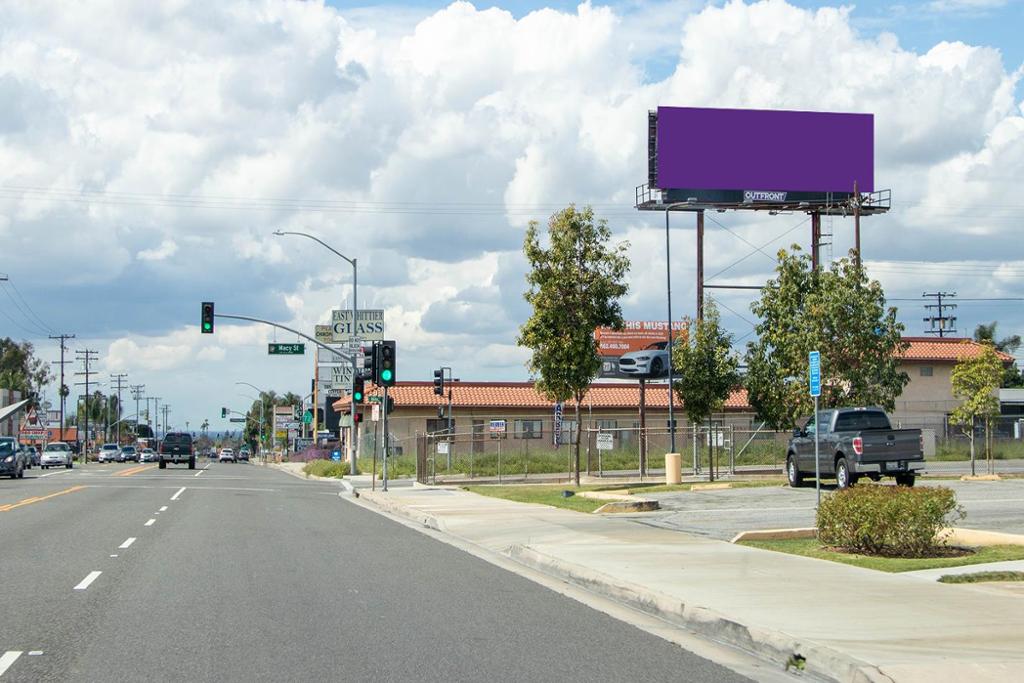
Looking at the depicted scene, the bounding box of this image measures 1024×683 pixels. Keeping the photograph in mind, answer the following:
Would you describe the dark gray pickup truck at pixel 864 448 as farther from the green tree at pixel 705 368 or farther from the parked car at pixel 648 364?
the parked car at pixel 648 364

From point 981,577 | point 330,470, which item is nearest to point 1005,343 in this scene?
point 330,470

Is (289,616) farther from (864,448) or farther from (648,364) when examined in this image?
(648,364)

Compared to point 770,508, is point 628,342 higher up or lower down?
higher up

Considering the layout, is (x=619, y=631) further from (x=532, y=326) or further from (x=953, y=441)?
(x=953, y=441)

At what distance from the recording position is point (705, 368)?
139 ft

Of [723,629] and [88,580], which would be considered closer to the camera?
[723,629]

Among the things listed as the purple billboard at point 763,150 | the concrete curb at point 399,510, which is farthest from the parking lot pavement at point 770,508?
the purple billboard at point 763,150

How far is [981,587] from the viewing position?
42.3 ft

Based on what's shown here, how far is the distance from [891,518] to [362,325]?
6955 cm

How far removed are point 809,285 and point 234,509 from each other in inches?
803

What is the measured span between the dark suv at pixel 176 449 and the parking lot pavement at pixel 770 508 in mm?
48710

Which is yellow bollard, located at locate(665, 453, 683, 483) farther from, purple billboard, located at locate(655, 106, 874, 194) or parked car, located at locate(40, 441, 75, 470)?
parked car, located at locate(40, 441, 75, 470)

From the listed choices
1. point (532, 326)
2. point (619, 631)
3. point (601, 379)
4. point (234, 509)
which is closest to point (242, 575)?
point (619, 631)

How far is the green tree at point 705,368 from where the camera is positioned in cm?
4225
